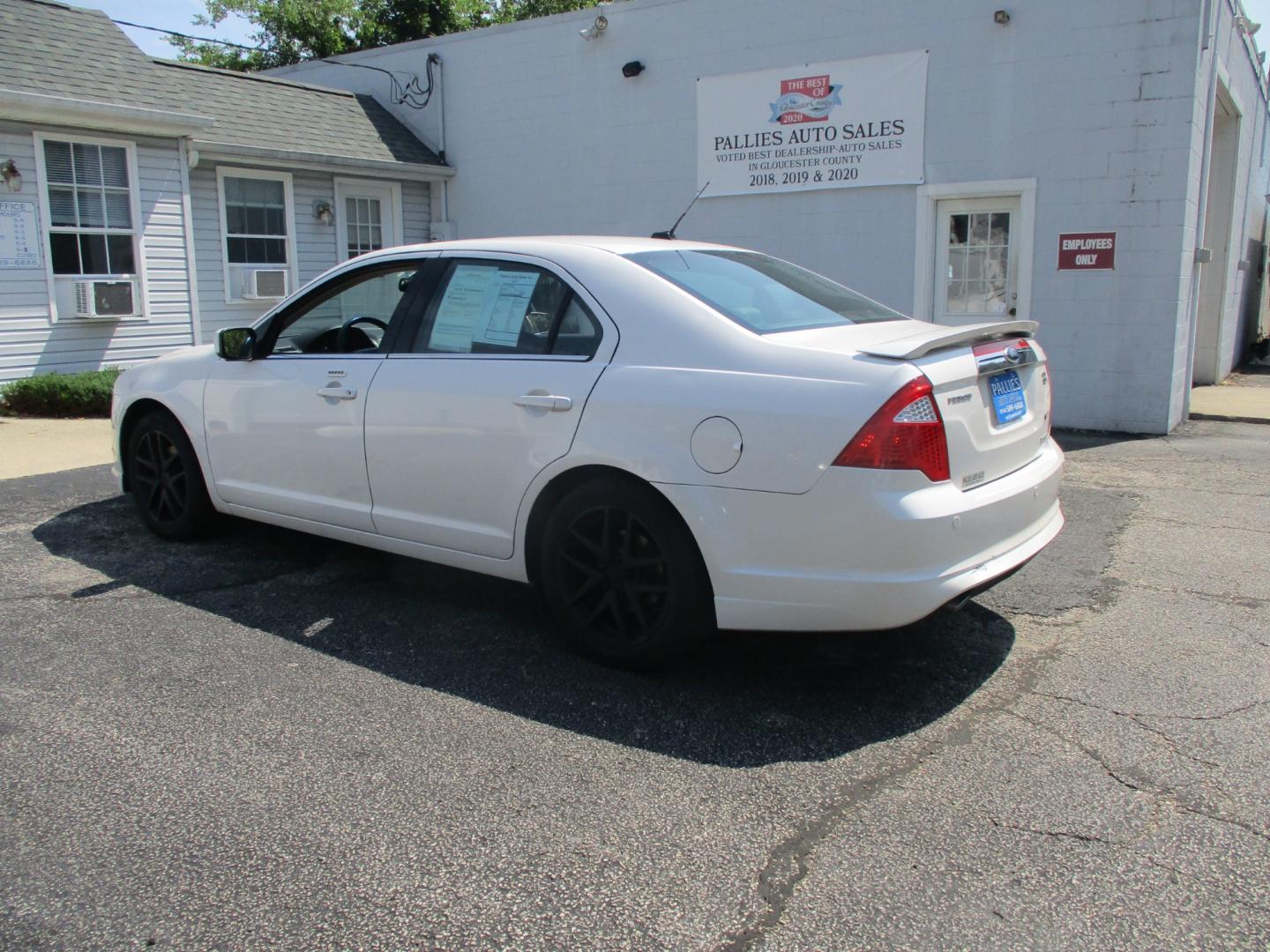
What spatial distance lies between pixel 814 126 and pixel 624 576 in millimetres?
9028

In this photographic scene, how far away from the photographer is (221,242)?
1299 centimetres

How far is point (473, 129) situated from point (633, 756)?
13.0m

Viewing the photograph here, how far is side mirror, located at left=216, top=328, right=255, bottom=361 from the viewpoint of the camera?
16.9 ft

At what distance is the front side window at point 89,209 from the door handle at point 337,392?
817cm

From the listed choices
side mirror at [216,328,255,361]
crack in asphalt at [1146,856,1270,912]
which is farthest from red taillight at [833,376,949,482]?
side mirror at [216,328,255,361]

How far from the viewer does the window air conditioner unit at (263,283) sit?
520 inches

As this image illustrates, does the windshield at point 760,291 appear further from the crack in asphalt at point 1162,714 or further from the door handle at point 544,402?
the crack in asphalt at point 1162,714

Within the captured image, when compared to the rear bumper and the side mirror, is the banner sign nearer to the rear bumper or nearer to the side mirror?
the side mirror

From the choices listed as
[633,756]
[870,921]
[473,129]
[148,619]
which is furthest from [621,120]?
[870,921]

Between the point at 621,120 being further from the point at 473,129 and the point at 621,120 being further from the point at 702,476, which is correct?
the point at 702,476

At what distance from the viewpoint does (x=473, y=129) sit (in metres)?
14.7

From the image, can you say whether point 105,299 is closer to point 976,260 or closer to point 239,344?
point 239,344

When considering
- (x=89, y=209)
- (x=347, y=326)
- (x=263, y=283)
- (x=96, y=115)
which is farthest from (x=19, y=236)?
(x=347, y=326)

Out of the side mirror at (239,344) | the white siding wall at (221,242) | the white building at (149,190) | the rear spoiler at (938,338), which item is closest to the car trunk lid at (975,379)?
the rear spoiler at (938,338)
